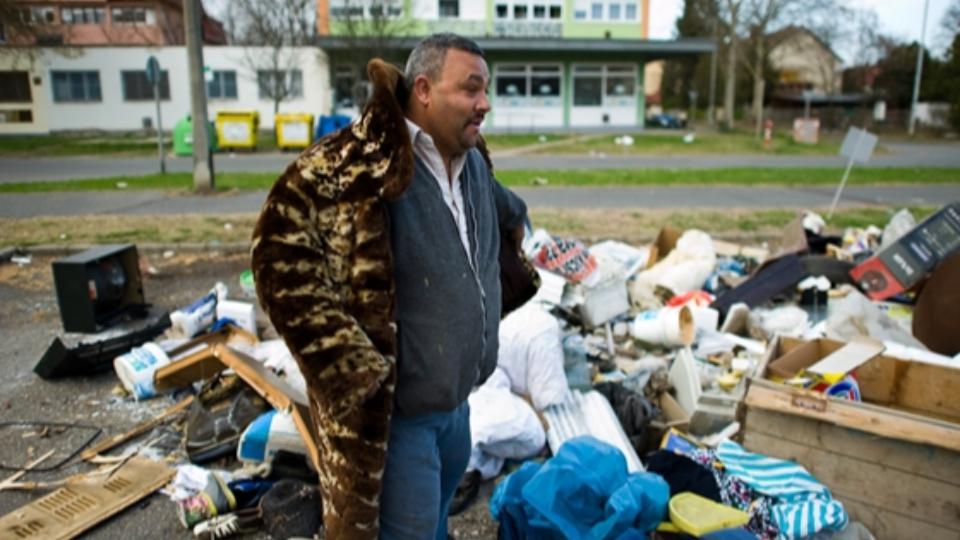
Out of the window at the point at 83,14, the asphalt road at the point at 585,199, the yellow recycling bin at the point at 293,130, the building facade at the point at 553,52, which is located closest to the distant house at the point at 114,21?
the window at the point at 83,14

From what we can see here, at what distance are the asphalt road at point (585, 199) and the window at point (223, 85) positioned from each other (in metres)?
21.6

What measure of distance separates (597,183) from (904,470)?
1094 centimetres

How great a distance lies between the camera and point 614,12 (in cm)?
3578

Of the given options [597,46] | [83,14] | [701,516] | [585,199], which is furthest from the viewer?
[83,14]

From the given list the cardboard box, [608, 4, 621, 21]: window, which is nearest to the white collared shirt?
the cardboard box

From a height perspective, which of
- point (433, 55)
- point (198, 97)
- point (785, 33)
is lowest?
point (433, 55)

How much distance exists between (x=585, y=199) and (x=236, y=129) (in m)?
15.0

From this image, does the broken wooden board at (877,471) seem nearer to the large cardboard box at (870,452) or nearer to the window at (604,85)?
the large cardboard box at (870,452)

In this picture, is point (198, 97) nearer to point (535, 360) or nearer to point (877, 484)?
point (535, 360)

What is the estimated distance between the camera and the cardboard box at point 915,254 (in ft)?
18.0

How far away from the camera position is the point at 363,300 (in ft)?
5.59

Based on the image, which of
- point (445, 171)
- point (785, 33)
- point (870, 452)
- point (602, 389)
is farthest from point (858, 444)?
point (785, 33)

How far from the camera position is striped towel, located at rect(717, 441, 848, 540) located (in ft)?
9.33

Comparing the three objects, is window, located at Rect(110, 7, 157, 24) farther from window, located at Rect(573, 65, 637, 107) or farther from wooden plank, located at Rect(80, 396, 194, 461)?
wooden plank, located at Rect(80, 396, 194, 461)
